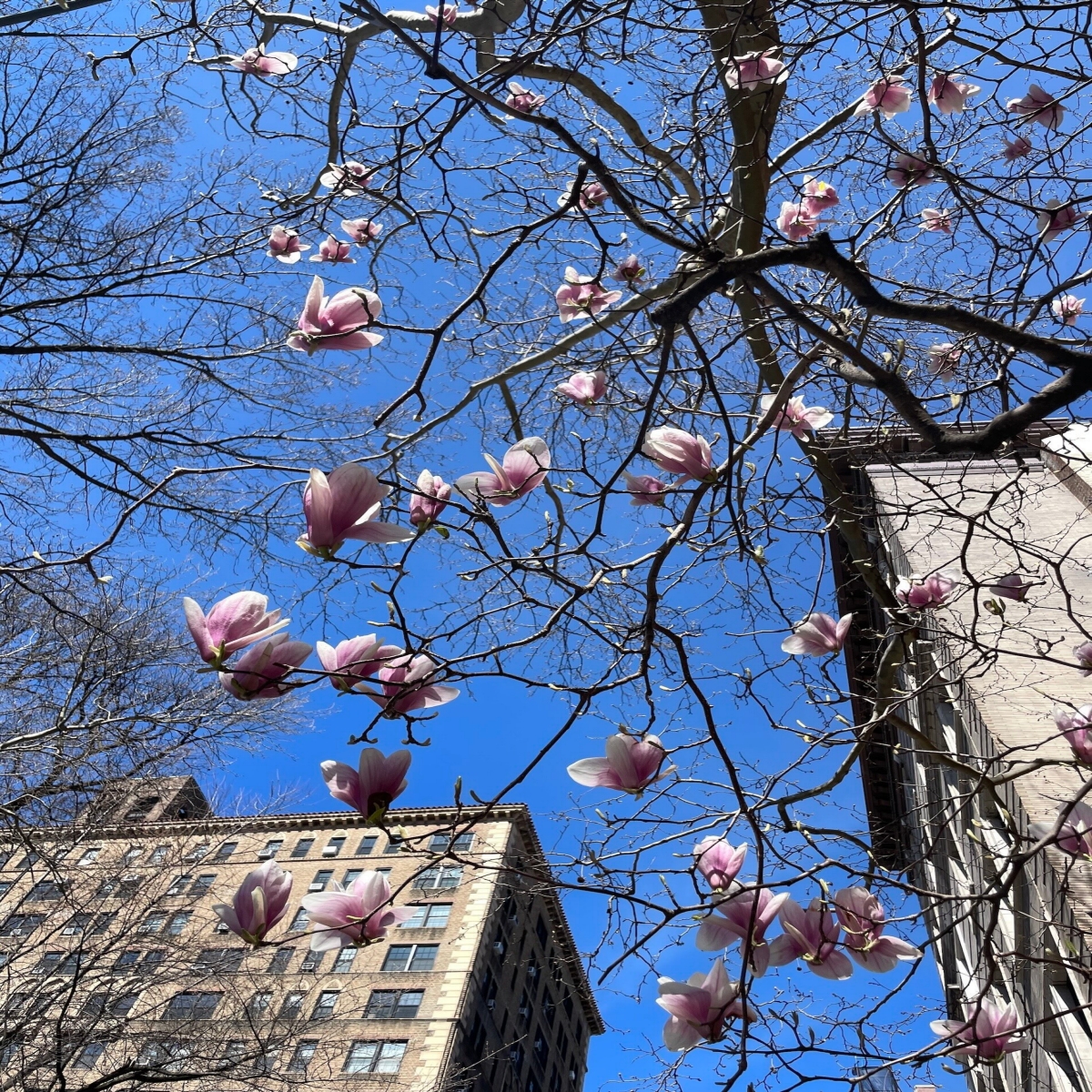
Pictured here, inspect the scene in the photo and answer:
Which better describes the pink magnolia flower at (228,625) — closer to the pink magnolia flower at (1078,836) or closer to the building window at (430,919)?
the pink magnolia flower at (1078,836)

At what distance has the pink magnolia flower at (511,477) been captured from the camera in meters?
1.53

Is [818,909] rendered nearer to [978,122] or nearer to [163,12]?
[978,122]

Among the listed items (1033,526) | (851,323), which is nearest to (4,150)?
(851,323)

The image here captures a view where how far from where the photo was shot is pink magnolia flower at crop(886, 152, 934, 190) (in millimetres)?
2506

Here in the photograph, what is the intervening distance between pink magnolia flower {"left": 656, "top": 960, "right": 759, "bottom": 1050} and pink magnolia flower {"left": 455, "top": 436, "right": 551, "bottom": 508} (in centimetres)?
97

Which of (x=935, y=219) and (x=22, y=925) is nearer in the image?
(x=935, y=219)

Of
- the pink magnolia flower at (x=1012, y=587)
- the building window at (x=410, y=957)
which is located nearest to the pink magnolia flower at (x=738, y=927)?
the pink magnolia flower at (x=1012, y=587)

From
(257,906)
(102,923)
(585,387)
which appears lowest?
(257,906)

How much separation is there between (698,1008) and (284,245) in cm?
300

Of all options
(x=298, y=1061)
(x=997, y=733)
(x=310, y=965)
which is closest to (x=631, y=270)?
(x=997, y=733)

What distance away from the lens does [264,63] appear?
11.6ft

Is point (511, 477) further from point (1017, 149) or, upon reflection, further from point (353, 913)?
point (1017, 149)

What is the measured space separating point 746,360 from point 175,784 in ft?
18.0

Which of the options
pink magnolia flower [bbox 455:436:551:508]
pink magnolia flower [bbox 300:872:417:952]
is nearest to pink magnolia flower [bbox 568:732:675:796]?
pink magnolia flower [bbox 300:872:417:952]
